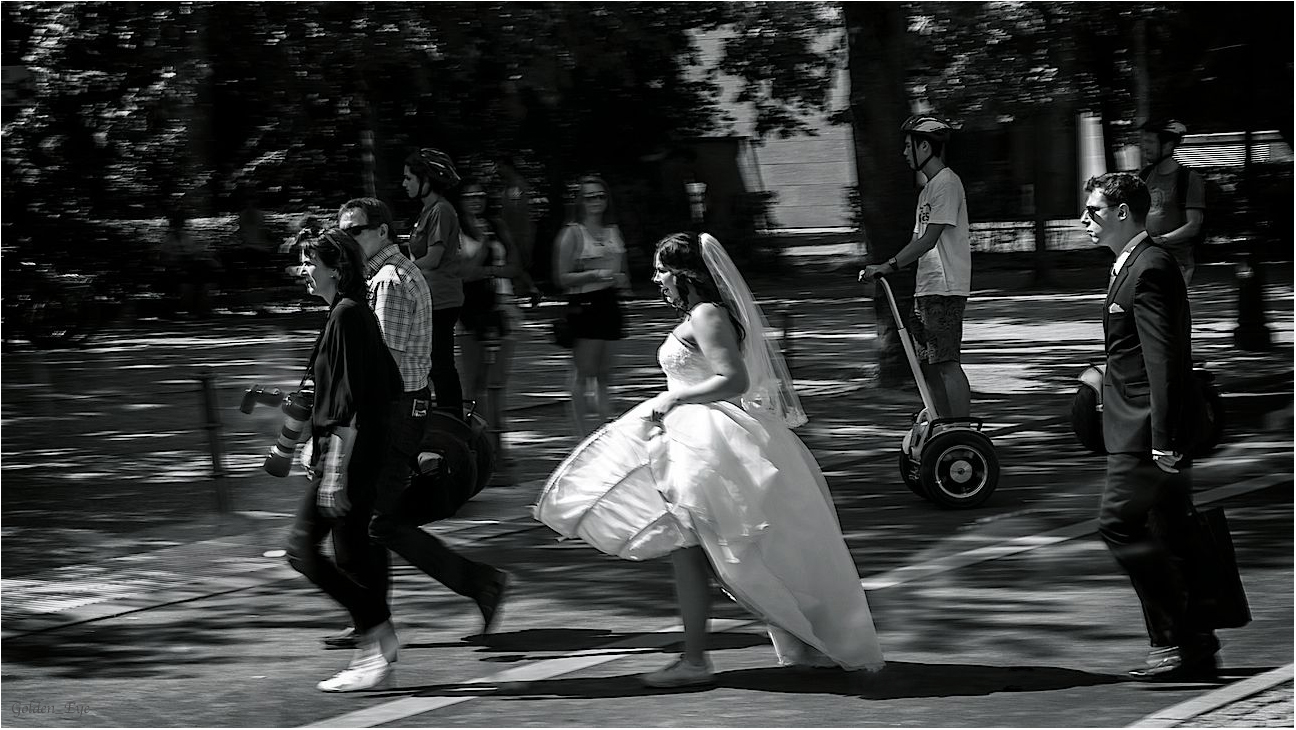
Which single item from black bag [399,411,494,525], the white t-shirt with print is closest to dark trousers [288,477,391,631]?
black bag [399,411,494,525]

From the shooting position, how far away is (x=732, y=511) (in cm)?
562

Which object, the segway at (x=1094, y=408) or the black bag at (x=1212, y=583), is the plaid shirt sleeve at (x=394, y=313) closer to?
the segway at (x=1094, y=408)

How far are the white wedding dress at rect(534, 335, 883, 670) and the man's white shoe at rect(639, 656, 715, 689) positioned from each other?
0.28 meters

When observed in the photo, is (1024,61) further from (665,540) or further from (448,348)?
(665,540)

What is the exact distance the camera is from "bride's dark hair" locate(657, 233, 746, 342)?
5.79 meters

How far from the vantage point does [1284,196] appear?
1941 cm

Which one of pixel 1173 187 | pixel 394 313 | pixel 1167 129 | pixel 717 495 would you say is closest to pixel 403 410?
Result: pixel 394 313

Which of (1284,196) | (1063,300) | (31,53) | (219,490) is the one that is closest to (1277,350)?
(1284,196)

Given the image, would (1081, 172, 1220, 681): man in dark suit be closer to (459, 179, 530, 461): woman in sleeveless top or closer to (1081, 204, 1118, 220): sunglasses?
(1081, 204, 1118, 220): sunglasses

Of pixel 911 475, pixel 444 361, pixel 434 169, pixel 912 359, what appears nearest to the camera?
pixel 912 359

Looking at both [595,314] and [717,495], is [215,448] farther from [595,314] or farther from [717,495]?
[717,495]

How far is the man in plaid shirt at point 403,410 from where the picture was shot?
20.0 ft

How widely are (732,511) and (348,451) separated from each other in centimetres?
136

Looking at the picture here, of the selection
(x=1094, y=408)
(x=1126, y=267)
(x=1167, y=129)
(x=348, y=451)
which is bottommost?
(x=1167, y=129)
